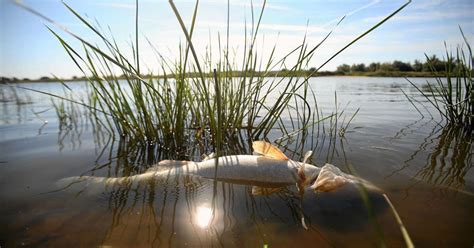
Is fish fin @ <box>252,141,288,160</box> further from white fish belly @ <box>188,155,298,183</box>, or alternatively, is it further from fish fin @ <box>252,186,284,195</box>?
fish fin @ <box>252,186,284,195</box>

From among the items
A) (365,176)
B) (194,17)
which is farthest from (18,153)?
(365,176)

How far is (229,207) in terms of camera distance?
180 cm

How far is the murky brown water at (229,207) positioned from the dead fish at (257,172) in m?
0.07

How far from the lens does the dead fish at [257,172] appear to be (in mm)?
2053

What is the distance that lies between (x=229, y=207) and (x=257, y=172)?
1.41 ft

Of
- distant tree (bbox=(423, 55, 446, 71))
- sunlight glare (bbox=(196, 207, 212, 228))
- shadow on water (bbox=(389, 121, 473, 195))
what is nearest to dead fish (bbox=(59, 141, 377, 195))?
sunlight glare (bbox=(196, 207, 212, 228))

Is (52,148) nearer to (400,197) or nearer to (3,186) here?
(3,186)

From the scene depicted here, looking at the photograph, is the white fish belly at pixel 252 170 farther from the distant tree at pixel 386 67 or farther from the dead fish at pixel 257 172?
the distant tree at pixel 386 67

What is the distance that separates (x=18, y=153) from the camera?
301 centimetres

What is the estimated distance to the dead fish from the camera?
2.05 m

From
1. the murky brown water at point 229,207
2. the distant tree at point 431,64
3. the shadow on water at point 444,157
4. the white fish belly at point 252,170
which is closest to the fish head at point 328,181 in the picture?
the murky brown water at point 229,207

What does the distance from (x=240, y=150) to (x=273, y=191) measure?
1152 mm

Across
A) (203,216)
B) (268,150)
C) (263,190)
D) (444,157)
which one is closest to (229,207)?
Result: (203,216)

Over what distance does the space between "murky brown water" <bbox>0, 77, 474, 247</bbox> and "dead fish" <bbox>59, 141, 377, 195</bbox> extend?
0.07m
